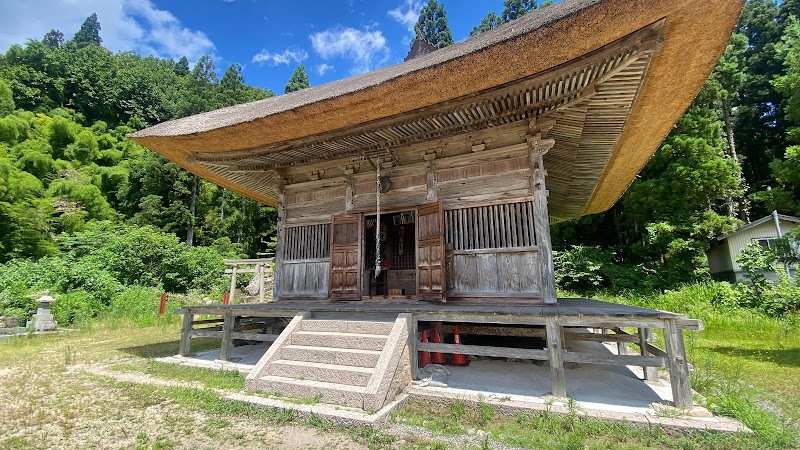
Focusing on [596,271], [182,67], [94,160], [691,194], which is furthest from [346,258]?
[182,67]

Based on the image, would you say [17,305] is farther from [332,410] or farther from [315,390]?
[332,410]

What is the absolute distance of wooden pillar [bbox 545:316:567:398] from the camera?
4121 millimetres

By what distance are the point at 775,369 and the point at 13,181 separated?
27026 mm

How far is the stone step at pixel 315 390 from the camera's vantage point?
12.6 feet

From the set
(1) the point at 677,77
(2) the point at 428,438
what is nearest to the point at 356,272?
(2) the point at 428,438

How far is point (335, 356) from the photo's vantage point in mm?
4695

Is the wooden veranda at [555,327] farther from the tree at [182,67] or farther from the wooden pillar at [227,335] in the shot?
the tree at [182,67]

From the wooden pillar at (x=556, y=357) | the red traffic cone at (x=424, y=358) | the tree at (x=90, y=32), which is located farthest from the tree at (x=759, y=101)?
the tree at (x=90, y=32)

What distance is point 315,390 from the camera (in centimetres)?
411

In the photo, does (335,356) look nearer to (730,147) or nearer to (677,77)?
(677,77)

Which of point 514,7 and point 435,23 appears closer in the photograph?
point 514,7

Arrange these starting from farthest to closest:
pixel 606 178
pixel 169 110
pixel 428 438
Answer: pixel 169 110 < pixel 606 178 < pixel 428 438

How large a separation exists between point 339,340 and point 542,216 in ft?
11.8

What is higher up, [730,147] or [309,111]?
[730,147]
